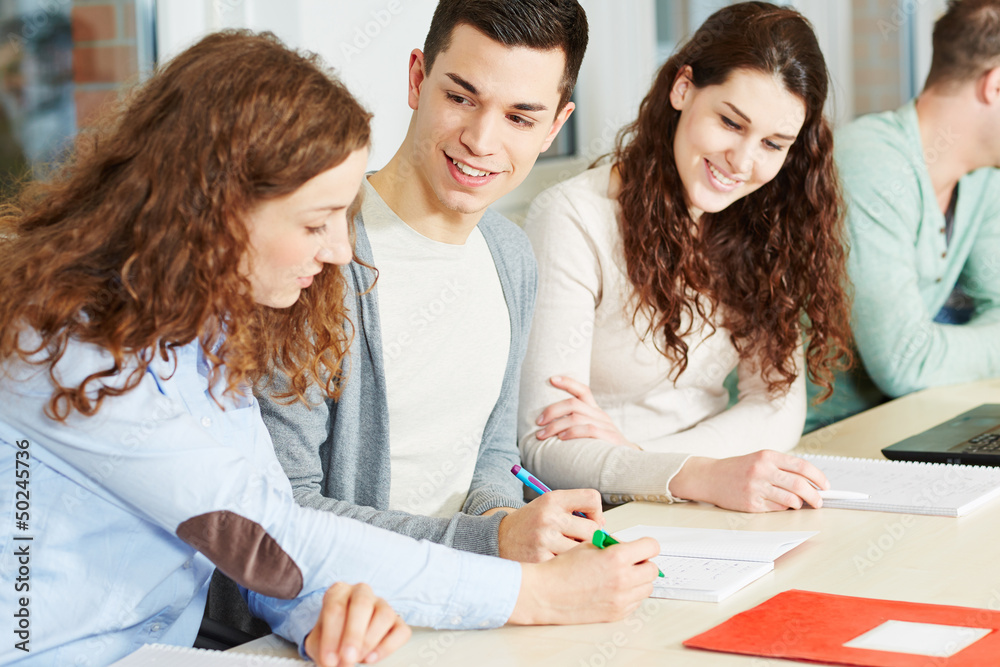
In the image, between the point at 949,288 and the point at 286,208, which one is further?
the point at 949,288

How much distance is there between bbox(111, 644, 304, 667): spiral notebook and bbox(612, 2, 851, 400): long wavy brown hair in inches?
38.8

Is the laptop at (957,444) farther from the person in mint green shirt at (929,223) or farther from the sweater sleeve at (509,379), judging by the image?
the sweater sleeve at (509,379)

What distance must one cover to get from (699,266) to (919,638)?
95 centimetres

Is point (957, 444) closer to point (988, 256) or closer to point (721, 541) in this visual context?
point (721, 541)

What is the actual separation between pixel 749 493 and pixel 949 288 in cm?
130

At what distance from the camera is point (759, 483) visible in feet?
4.33

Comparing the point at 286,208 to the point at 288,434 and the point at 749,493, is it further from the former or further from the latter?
the point at 749,493

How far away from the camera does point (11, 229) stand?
1.01m

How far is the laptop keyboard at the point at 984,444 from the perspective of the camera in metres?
1.53

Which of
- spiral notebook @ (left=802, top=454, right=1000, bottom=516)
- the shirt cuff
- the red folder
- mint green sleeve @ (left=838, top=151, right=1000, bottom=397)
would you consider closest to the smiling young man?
the shirt cuff

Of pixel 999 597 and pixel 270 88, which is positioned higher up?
pixel 270 88

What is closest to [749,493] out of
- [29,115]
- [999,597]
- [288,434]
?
[999,597]

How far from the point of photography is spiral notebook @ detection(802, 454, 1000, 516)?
1.29m

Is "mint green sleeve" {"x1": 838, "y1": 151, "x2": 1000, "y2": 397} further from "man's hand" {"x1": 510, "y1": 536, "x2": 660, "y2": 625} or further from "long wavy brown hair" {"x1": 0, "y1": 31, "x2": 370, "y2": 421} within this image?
"long wavy brown hair" {"x1": 0, "y1": 31, "x2": 370, "y2": 421}
